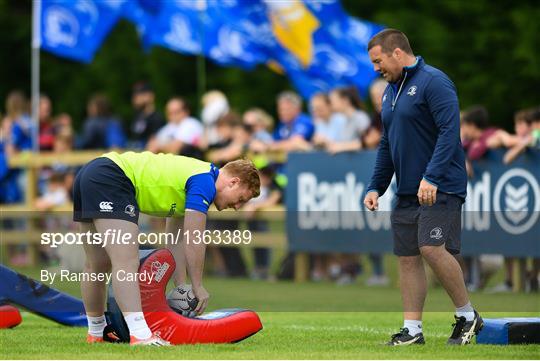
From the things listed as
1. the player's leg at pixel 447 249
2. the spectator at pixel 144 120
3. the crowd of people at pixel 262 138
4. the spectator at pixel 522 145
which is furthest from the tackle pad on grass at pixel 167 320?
the spectator at pixel 144 120

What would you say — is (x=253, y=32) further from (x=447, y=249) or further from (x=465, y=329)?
(x=465, y=329)

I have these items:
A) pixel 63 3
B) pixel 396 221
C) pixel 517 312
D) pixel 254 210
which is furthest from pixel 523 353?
pixel 63 3

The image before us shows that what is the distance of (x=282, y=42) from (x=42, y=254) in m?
5.11

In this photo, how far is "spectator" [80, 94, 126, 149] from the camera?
21219 mm

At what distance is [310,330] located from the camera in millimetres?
10852

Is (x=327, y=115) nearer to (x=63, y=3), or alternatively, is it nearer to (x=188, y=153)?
(x=188, y=153)

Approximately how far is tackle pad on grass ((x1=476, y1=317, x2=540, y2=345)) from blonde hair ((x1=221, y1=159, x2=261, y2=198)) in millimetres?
1904

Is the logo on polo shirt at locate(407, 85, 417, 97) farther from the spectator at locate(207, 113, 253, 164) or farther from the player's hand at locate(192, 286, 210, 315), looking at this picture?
the spectator at locate(207, 113, 253, 164)

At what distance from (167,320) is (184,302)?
0.22 metres

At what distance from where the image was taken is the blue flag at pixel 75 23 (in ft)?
71.5

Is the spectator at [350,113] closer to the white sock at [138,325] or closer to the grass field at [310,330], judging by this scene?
the grass field at [310,330]

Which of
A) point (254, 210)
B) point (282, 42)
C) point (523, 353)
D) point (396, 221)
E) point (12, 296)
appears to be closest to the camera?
point (523, 353)

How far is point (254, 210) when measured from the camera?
17.4 meters

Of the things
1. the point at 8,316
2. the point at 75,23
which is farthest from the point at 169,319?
the point at 75,23
